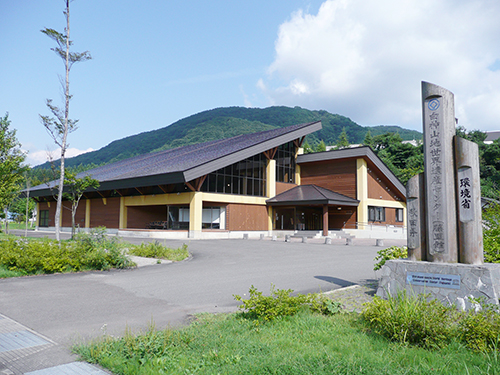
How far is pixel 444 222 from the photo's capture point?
20.7 ft

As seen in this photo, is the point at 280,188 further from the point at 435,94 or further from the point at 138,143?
the point at 138,143

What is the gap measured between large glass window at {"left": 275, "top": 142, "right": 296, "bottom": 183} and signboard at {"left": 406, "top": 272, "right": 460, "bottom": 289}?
1148 inches

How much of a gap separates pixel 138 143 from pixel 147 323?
527ft

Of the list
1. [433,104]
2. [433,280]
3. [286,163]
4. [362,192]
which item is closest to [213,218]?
[286,163]

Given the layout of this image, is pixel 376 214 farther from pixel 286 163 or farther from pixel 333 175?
pixel 286 163

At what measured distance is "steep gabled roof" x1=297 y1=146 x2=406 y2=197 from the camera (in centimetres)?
3300

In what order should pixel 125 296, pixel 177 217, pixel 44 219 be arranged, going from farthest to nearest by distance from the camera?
pixel 44 219 → pixel 177 217 → pixel 125 296

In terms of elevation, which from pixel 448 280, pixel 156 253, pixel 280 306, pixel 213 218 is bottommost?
pixel 156 253

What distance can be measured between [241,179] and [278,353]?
27.9 meters

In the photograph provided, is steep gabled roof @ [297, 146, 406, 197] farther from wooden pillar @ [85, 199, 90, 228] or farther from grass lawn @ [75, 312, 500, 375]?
grass lawn @ [75, 312, 500, 375]

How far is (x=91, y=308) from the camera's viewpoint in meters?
6.61

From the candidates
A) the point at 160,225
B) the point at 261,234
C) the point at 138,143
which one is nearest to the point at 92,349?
the point at 261,234

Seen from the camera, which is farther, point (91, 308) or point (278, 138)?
point (278, 138)

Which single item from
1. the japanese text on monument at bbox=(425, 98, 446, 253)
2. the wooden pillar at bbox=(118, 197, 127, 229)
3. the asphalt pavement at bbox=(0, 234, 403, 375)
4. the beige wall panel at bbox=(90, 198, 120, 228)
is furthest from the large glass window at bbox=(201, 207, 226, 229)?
the japanese text on monument at bbox=(425, 98, 446, 253)
